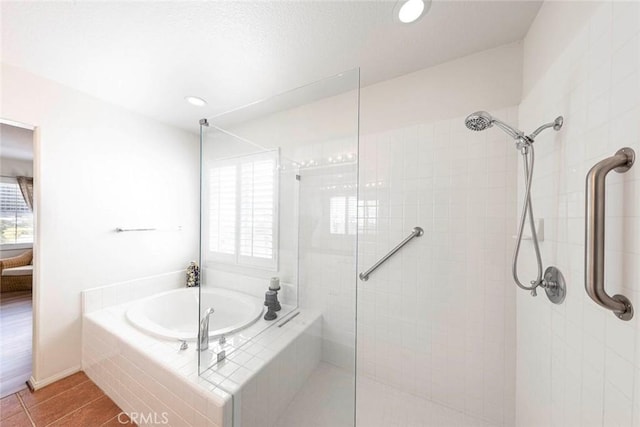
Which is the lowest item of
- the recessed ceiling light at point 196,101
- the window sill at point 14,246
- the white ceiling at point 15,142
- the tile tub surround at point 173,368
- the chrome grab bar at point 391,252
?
the tile tub surround at point 173,368

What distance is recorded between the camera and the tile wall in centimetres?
142

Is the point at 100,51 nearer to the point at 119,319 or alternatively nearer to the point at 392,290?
the point at 119,319

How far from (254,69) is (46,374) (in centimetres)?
288

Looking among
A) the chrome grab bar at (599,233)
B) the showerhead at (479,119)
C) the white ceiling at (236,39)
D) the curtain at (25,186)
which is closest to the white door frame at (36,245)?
the white ceiling at (236,39)

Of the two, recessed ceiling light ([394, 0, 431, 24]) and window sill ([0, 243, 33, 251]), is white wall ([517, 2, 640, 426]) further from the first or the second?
window sill ([0, 243, 33, 251])

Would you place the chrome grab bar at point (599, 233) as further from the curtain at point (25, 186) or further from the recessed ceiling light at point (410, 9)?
the curtain at point (25, 186)

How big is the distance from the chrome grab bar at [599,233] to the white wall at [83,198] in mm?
3101

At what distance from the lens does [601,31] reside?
29.2 inches

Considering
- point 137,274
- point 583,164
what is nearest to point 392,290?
point 583,164

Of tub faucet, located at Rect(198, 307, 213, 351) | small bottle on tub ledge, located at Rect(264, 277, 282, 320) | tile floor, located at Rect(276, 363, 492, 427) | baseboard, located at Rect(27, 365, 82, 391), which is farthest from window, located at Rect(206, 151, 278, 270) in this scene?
baseboard, located at Rect(27, 365, 82, 391)

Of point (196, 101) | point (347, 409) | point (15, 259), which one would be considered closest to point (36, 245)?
point (196, 101)

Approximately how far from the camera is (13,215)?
4.24m

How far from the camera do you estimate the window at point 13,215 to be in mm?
4098

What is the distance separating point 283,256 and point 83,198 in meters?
1.85
